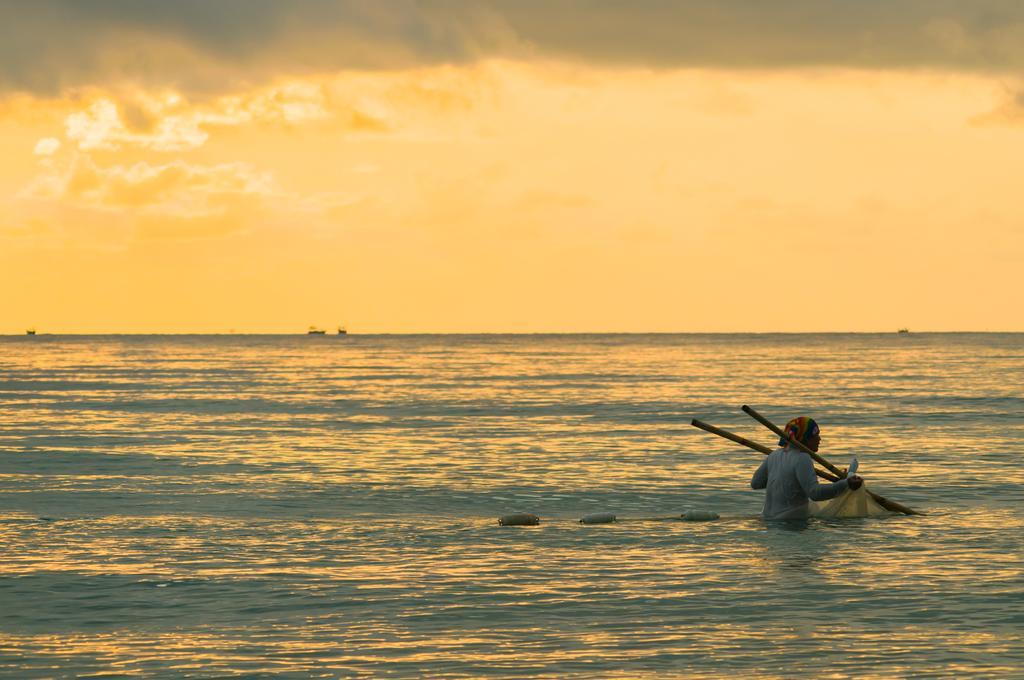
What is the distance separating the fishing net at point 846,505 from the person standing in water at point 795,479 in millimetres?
207

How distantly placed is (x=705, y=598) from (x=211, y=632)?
499 centimetres

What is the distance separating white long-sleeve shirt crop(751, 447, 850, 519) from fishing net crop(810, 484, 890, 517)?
9.8 inches

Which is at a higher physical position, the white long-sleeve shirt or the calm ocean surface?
the white long-sleeve shirt

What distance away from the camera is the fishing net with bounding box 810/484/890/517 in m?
20.0

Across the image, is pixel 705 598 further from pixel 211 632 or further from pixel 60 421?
pixel 60 421

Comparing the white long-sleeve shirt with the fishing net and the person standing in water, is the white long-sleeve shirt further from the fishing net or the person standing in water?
the fishing net

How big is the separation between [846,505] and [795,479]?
1137mm

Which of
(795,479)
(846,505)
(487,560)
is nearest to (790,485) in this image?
(795,479)

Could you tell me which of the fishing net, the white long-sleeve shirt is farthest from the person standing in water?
the fishing net

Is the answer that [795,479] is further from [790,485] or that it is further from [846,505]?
[846,505]

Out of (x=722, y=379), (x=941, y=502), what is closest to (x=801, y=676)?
(x=941, y=502)

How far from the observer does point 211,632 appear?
12.8 meters

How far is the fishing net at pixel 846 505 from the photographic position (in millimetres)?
19984

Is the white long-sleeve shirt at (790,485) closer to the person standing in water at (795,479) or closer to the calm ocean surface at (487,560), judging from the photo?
the person standing in water at (795,479)
